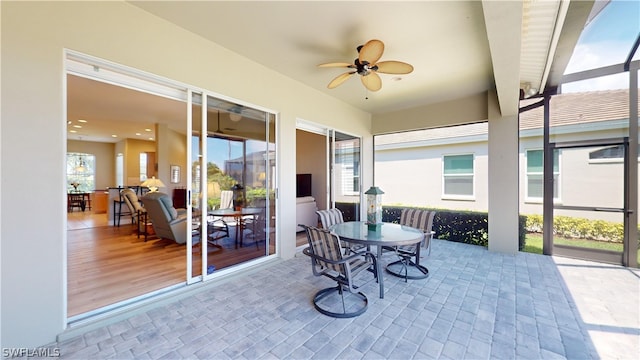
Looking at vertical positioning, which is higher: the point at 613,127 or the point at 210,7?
the point at 210,7

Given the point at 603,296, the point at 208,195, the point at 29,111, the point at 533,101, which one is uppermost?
the point at 533,101

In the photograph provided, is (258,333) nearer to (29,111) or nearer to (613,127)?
(29,111)

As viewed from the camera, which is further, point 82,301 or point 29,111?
point 82,301

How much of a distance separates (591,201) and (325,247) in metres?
4.81

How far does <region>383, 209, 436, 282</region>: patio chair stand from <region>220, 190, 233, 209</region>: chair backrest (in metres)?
2.45

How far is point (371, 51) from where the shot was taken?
2.62m

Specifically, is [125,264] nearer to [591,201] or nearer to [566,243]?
[566,243]

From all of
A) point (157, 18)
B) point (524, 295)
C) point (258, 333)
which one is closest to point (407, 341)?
point (258, 333)

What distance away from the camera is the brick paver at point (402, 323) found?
1941mm

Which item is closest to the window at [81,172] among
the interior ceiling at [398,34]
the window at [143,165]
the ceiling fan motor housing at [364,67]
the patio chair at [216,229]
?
the window at [143,165]

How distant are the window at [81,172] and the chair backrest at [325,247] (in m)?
12.6

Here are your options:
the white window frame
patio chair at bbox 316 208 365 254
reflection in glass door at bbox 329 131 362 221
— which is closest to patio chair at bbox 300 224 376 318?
patio chair at bbox 316 208 365 254

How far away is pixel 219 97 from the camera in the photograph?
3.23 meters

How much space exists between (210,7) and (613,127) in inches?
241
